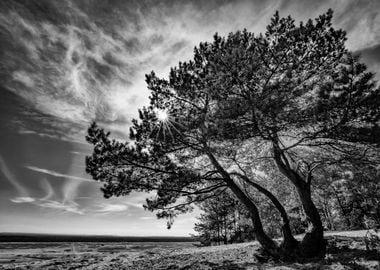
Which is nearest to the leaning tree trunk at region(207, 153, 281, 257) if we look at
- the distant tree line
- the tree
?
the tree

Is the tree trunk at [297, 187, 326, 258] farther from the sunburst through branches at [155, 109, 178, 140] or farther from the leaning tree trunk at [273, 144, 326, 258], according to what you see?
the sunburst through branches at [155, 109, 178, 140]

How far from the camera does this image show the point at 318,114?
6.74 m

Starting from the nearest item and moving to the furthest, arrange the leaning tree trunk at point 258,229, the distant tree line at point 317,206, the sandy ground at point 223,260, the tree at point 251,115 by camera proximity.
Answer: the sandy ground at point 223,260, the tree at point 251,115, the leaning tree trunk at point 258,229, the distant tree line at point 317,206

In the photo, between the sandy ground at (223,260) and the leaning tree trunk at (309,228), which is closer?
the sandy ground at (223,260)

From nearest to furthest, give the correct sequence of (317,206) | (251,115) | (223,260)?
(251,115) → (223,260) → (317,206)

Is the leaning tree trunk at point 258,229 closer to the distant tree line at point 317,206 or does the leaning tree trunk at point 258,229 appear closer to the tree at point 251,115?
the tree at point 251,115

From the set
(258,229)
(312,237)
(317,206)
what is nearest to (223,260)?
(258,229)

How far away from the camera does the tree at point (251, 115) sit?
22.2ft

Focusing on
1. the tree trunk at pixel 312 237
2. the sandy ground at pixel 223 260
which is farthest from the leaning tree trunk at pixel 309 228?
the sandy ground at pixel 223 260

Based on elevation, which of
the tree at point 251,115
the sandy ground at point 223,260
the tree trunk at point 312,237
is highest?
the tree at point 251,115

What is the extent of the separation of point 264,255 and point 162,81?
8.76m

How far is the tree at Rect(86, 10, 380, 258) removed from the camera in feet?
22.2

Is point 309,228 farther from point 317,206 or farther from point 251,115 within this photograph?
point 317,206

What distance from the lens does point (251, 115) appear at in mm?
7570
